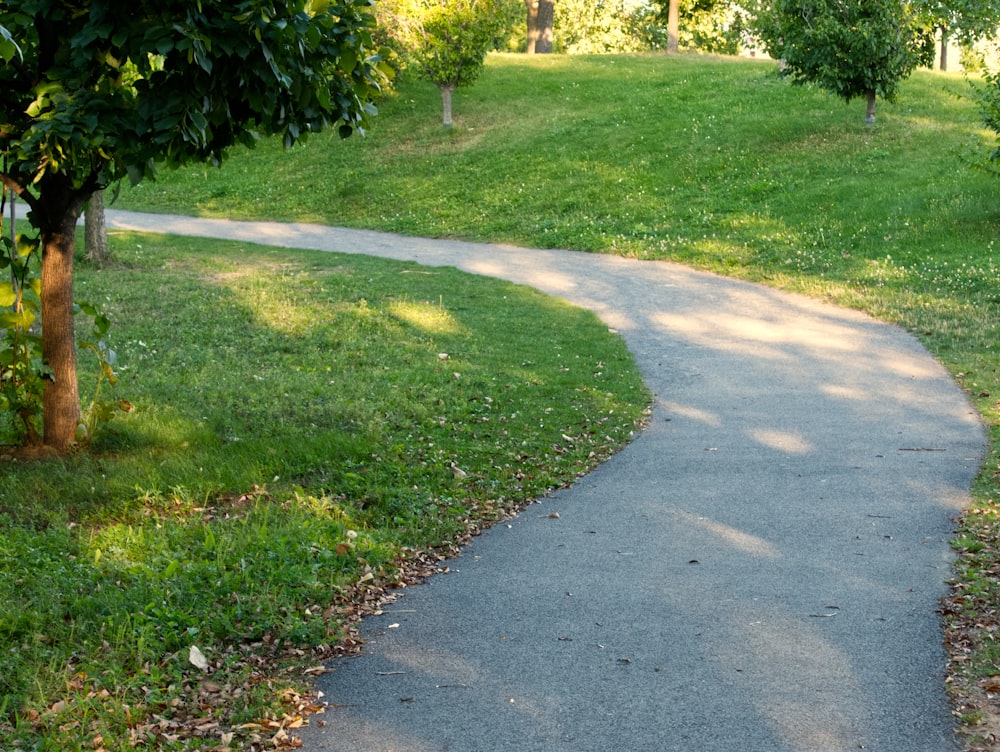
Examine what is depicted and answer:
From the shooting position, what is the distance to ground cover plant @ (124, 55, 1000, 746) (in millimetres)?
15070

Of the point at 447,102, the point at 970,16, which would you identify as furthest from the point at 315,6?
the point at 447,102

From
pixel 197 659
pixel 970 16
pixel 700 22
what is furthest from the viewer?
pixel 700 22

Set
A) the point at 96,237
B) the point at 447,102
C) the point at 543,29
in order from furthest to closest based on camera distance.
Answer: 1. the point at 543,29
2. the point at 447,102
3. the point at 96,237

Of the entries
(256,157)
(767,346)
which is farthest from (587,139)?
(767,346)

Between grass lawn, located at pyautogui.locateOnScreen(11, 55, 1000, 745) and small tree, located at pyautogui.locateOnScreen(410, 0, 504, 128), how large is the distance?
206 cm

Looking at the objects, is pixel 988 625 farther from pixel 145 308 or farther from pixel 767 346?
pixel 145 308

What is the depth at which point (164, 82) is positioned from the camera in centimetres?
609

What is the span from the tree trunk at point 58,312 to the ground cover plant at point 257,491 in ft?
1.01

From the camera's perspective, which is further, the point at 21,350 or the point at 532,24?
the point at 532,24

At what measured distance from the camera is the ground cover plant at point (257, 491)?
14.4ft

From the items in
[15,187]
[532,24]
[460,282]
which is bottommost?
[460,282]

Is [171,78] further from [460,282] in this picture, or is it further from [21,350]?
[460,282]

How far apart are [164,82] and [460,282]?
974 centimetres

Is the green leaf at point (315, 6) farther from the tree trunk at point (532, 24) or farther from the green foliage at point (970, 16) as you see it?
the tree trunk at point (532, 24)
